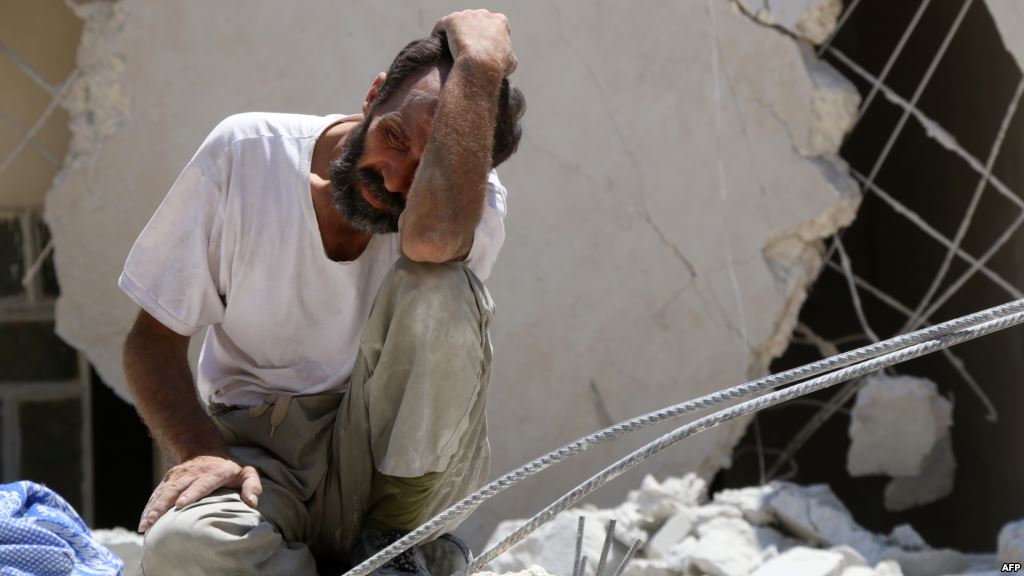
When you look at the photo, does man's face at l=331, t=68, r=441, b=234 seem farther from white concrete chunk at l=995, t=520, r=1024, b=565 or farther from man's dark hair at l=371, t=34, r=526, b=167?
white concrete chunk at l=995, t=520, r=1024, b=565

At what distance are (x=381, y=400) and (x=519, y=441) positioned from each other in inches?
84.5

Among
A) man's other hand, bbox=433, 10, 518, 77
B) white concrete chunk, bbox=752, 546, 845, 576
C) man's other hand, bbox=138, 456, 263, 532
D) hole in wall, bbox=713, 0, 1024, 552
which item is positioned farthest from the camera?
hole in wall, bbox=713, 0, 1024, 552

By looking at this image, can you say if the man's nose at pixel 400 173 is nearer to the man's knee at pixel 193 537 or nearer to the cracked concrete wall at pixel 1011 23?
the man's knee at pixel 193 537

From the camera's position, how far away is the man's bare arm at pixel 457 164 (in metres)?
2.09

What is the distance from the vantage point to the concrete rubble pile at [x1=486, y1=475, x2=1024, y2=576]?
358 centimetres

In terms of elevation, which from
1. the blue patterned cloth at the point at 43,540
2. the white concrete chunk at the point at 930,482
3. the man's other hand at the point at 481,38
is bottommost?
the white concrete chunk at the point at 930,482

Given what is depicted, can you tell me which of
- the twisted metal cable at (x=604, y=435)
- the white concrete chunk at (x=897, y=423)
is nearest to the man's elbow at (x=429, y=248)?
the twisted metal cable at (x=604, y=435)

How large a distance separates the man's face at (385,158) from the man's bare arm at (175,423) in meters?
0.41

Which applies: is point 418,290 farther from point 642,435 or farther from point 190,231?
point 642,435

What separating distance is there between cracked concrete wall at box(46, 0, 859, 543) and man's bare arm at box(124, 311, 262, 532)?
6.75 ft

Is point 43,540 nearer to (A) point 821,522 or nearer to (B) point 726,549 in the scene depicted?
(B) point 726,549

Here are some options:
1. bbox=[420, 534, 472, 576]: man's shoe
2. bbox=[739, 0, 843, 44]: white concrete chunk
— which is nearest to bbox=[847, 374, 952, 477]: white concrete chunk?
bbox=[739, 0, 843, 44]: white concrete chunk

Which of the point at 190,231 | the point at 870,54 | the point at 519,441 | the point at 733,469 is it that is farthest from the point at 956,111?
the point at 190,231

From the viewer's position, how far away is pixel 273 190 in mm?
2309
